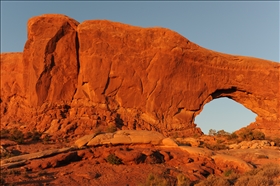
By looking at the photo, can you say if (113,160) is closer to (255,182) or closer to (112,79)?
(255,182)

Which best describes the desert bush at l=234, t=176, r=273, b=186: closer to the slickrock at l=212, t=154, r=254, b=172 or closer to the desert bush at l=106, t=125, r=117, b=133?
the slickrock at l=212, t=154, r=254, b=172

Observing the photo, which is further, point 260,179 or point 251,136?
point 251,136

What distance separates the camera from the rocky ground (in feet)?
38.9

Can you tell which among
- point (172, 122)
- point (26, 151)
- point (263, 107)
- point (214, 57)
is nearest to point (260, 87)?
point (263, 107)

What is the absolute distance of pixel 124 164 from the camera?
548 inches

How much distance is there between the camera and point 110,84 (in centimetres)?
2934

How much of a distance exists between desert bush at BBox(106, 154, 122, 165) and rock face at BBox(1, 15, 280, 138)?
12.8m

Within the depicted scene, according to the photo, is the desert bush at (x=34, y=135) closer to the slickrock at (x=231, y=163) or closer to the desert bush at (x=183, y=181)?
the slickrock at (x=231, y=163)

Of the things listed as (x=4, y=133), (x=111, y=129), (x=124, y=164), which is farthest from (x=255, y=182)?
(x=4, y=133)

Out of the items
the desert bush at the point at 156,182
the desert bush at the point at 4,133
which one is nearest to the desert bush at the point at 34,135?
the desert bush at the point at 4,133

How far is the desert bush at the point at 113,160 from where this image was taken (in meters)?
13.8

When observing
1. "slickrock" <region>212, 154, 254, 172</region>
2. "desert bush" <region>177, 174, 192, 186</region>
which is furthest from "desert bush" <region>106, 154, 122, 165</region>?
"slickrock" <region>212, 154, 254, 172</region>

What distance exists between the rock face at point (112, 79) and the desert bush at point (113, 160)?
12792mm

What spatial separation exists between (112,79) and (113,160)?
53.0ft
